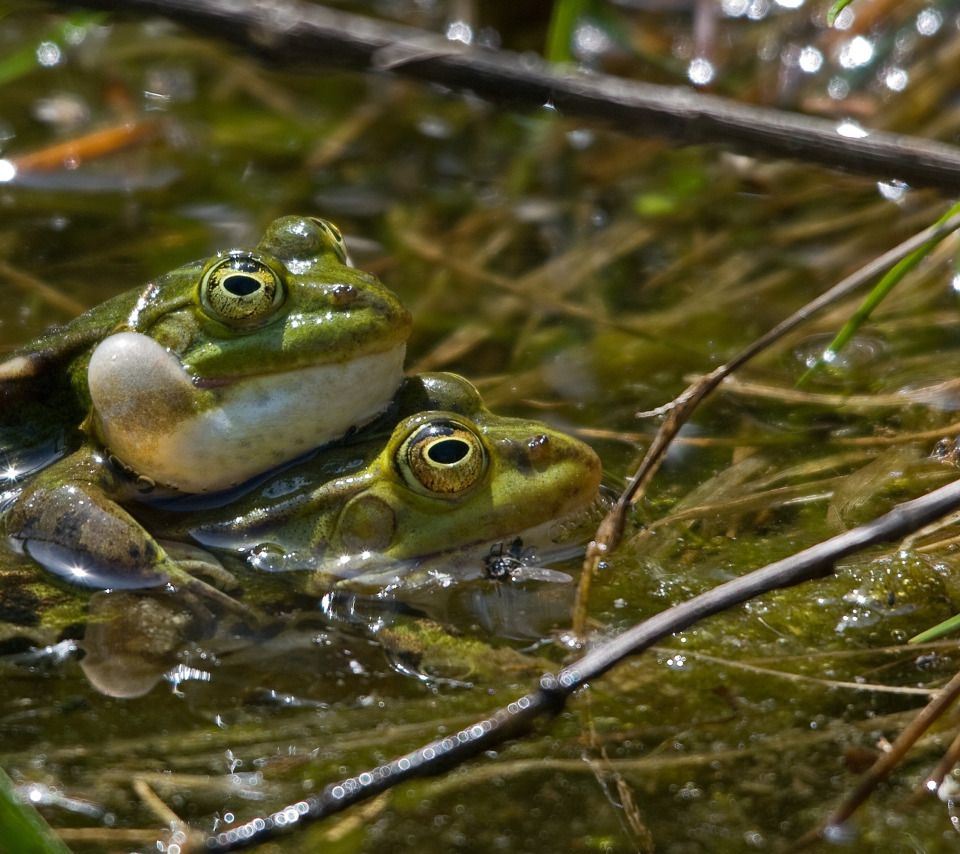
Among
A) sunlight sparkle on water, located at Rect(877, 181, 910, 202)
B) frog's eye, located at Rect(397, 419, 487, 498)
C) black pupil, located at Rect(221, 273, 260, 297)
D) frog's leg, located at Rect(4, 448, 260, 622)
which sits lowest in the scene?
frog's leg, located at Rect(4, 448, 260, 622)

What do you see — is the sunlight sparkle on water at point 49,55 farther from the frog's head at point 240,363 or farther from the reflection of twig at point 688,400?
the reflection of twig at point 688,400

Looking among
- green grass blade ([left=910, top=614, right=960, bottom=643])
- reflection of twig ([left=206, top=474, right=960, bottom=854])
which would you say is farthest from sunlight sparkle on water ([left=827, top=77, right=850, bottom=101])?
reflection of twig ([left=206, top=474, right=960, bottom=854])

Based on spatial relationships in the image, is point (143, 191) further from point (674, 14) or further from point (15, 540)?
point (674, 14)

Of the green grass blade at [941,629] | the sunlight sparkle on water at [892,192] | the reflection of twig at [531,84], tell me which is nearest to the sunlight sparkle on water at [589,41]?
the sunlight sparkle on water at [892,192]

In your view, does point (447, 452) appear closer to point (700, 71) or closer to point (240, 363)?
point (240, 363)

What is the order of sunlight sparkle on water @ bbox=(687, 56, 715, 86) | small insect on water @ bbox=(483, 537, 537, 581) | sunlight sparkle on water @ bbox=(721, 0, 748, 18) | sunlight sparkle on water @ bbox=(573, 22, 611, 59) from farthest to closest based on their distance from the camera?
1. sunlight sparkle on water @ bbox=(721, 0, 748, 18)
2. sunlight sparkle on water @ bbox=(573, 22, 611, 59)
3. sunlight sparkle on water @ bbox=(687, 56, 715, 86)
4. small insect on water @ bbox=(483, 537, 537, 581)

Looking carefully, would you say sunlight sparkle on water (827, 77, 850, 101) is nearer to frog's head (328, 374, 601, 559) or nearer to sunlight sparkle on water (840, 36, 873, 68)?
sunlight sparkle on water (840, 36, 873, 68)

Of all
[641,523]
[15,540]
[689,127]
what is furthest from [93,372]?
[689,127]
